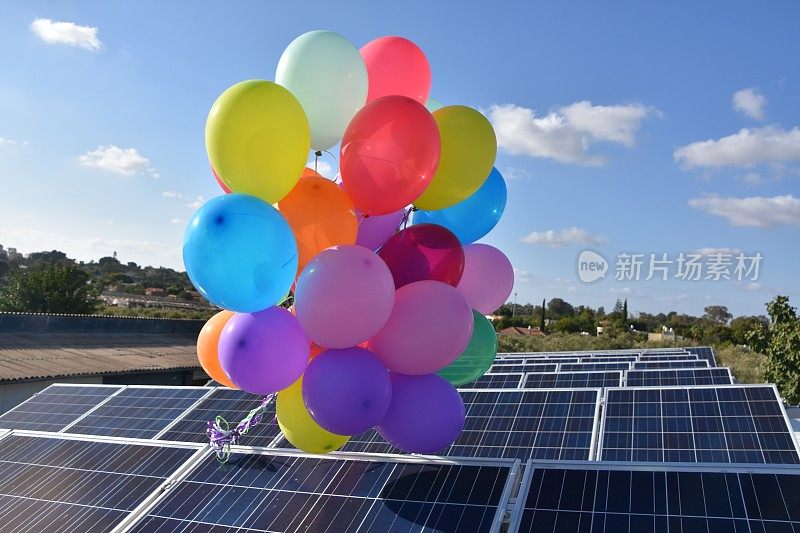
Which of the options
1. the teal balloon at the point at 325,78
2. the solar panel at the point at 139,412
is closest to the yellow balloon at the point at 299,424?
the teal balloon at the point at 325,78

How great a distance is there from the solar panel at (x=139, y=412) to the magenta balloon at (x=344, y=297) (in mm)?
4918

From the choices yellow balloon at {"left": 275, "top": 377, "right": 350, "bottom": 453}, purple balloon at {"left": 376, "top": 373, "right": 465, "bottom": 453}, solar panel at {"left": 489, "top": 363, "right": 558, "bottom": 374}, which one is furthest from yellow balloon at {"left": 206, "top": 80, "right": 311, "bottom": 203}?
solar panel at {"left": 489, "top": 363, "right": 558, "bottom": 374}

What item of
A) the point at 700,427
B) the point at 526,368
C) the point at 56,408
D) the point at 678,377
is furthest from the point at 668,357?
the point at 56,408

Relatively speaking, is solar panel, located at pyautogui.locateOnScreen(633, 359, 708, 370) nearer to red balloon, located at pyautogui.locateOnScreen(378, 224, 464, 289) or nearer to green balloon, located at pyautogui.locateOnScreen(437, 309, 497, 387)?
green balloon, located at pyautogui.locateOnScreen(437, 309, 497, 387)

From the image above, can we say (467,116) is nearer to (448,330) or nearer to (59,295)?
(448,330)

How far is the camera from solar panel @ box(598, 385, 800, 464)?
8547 mm

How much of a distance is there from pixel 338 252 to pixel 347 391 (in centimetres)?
103

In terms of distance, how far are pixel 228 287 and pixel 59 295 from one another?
155 feet

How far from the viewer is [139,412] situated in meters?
9.76

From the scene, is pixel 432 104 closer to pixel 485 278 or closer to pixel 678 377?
pixel 485 278

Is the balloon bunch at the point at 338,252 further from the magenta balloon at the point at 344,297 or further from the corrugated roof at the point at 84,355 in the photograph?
the corrugated roof at the point at 84,355

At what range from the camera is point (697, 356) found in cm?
2289

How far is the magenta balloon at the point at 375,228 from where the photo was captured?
5.83 m

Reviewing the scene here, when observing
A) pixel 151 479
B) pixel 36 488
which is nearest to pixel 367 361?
pixel 151 479
